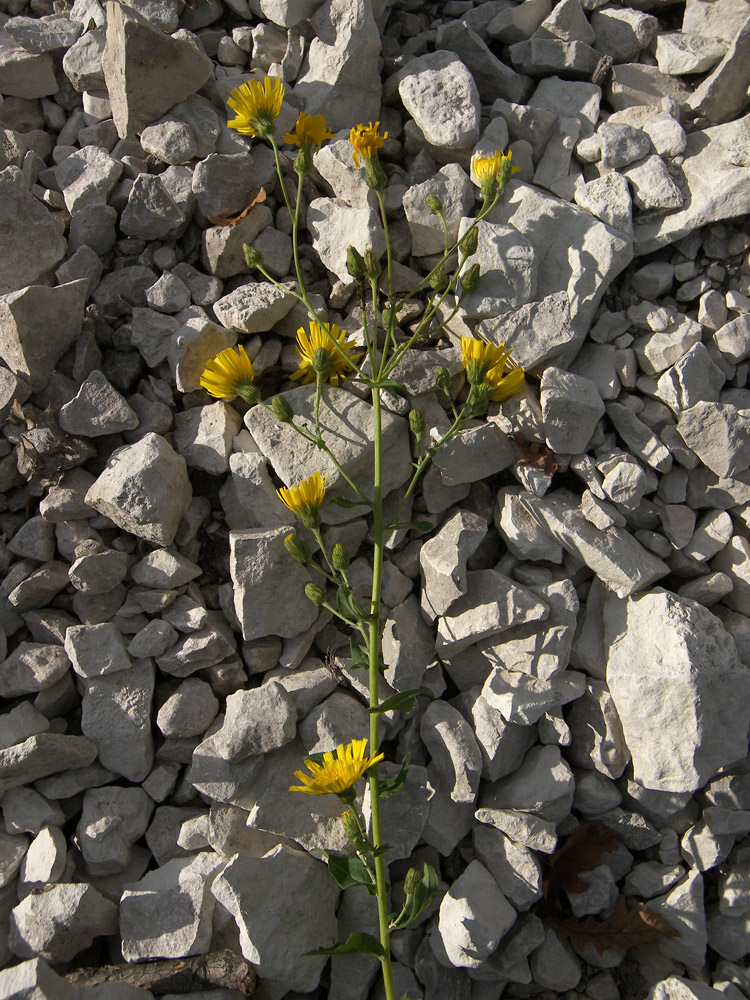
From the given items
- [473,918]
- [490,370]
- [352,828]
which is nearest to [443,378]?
[490,370]

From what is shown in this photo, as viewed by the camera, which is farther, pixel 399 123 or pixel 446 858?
pixel 399 123

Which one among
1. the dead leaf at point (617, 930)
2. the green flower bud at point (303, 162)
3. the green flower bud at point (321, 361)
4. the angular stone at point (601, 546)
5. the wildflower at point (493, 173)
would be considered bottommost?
the dead leaf at point (617, 930)

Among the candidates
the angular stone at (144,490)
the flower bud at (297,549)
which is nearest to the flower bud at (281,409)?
the flower bud at (297,549)

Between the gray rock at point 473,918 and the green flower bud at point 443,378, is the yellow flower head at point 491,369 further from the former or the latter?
the gray rock at point 473,918

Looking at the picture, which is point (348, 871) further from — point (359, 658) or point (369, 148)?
point (369, 148)

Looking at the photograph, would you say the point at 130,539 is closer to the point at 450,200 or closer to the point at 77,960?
the point at 77,960

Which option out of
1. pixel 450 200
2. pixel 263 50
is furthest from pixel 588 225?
pixel 263 50
